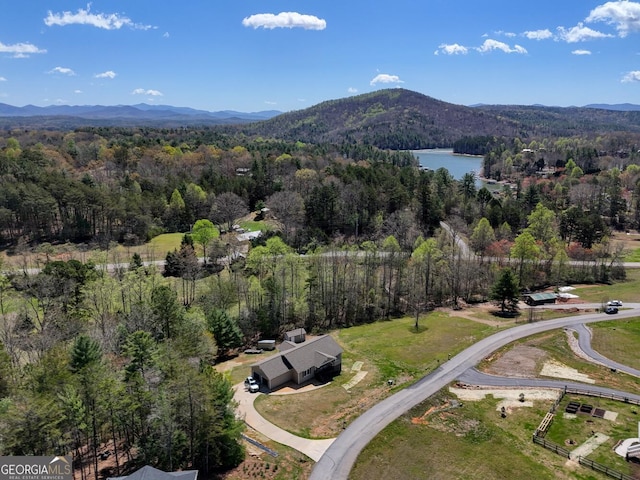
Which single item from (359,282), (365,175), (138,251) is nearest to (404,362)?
(359,282)

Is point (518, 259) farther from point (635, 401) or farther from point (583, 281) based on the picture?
point (635, 401)

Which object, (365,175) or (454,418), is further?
(365,175)

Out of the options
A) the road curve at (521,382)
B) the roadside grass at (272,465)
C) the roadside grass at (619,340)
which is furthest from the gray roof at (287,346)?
the roadside grass at (619,340)

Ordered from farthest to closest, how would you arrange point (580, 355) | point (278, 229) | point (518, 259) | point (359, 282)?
point (278, 229)
point (518, 259)
point (359, 282)
point (580, 355)

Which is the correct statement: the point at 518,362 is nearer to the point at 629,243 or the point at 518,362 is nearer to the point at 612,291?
the point at 612,291

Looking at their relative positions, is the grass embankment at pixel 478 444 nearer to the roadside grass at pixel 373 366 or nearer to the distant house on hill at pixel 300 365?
the roadside grass at pixel 373 366

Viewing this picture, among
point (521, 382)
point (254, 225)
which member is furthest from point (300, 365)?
point (254, 225)

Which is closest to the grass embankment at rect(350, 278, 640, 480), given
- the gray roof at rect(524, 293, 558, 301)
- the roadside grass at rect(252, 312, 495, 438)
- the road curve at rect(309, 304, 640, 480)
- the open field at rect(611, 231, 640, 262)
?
the road curve at rect(309, 304, 640, 480)
